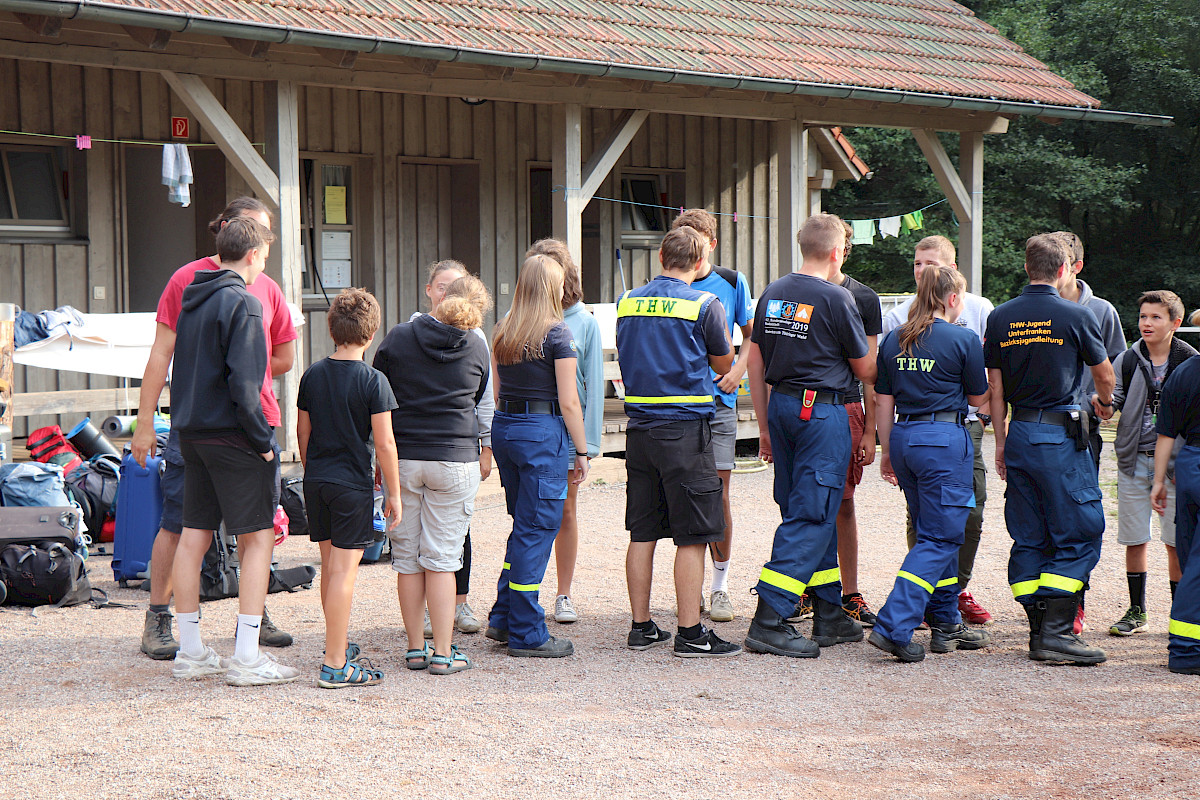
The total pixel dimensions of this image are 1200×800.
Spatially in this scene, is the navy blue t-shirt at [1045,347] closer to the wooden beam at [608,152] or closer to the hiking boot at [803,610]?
the hiking boot at [803,610]

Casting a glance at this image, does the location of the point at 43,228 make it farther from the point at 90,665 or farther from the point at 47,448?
the point at 90,665

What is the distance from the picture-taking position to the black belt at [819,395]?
539 centimetres

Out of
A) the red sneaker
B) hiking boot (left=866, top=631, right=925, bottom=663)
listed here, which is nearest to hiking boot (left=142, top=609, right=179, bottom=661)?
hiking boot (left=866, top=631, right=925, bottom=663)

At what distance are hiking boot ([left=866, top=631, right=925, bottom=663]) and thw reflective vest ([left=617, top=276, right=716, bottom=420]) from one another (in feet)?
4.07

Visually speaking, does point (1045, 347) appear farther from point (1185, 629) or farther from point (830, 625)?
point (830, 625)

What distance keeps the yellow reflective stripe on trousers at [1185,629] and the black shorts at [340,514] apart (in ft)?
11.3

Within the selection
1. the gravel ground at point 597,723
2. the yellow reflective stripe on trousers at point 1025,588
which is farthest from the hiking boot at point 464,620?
the yellow reflective stripe on trousers at point 1025,588

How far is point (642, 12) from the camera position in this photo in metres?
11.6

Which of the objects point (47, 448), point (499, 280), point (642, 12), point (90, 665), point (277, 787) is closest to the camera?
point (277, 787)

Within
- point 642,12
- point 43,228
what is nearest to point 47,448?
point 43,228

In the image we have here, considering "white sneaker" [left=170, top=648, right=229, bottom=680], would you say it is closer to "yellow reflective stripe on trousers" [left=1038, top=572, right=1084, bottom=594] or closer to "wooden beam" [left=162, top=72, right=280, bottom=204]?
"yellow reflective stripe on trousers" [left=1038, top=572, right=1084, bottom=594]

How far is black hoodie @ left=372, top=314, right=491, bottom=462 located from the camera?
5.00 metres

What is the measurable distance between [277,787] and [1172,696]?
136 inches

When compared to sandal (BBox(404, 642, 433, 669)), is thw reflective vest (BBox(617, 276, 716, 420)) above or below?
above
